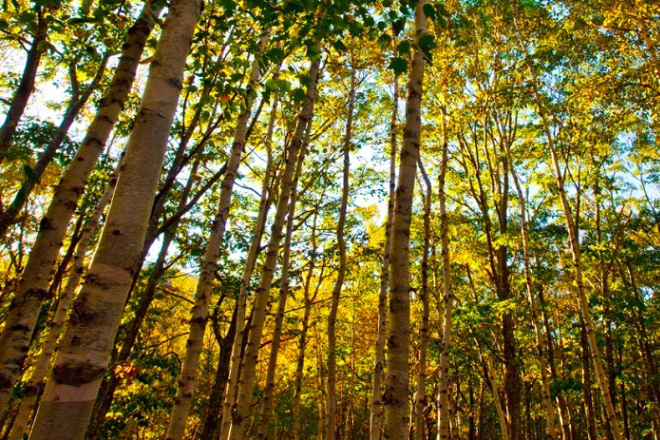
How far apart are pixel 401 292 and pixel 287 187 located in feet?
9.99

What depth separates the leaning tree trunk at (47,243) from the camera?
2873mm

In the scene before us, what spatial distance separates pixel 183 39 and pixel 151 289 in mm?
5300

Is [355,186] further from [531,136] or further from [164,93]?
[164,93]

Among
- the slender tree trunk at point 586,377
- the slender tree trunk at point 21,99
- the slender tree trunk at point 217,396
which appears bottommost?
the slender tree trunk at point 217,396

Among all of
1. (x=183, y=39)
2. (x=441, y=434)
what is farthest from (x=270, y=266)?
(x=441, y=434)

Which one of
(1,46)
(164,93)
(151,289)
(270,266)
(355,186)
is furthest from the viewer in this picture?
(355,186)

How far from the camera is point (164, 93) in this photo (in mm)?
1629

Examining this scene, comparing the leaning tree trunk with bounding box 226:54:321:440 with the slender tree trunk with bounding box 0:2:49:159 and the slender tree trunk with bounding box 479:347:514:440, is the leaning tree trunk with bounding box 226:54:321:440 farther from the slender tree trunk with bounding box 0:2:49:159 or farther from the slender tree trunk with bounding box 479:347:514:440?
the slender tree trunk with bounding box 479:347:514:440

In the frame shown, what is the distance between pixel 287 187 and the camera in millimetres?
5598

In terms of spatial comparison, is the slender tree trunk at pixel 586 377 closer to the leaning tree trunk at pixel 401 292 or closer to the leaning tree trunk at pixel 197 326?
the leaning tree trunk at pixel 401 292

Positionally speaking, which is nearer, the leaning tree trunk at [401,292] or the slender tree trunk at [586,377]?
the leaning tree trunk at [401,292]

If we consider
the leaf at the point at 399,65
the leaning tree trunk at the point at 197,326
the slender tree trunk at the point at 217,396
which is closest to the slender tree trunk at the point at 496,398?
the slender tree trunk at the point at 217,396

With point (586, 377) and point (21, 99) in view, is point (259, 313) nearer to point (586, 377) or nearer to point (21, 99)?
point (21, 99)

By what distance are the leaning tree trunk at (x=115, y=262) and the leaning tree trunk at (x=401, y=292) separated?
81.0 inches
